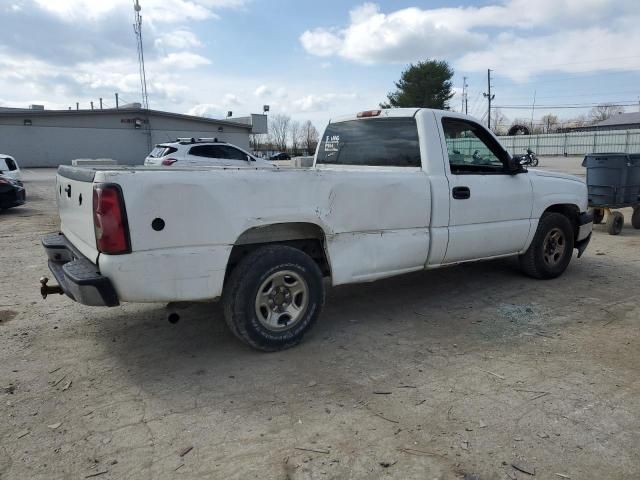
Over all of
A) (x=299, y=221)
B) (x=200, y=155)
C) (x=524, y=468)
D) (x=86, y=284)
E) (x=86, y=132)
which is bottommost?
(x=524, y=468)

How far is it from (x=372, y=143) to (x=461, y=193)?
3.49ft

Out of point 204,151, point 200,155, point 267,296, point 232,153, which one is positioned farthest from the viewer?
point 232,153

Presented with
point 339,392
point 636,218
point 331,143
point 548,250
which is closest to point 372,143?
point 331,143

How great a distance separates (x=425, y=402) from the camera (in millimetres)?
3186

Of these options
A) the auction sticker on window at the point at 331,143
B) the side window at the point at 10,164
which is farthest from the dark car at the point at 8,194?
the auction sticker on window at the point at 331,143

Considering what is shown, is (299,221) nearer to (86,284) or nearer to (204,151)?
(86,284)

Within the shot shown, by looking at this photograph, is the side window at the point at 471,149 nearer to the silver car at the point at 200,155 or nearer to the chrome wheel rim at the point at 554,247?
the chrome wheel rim at the point at 554,247

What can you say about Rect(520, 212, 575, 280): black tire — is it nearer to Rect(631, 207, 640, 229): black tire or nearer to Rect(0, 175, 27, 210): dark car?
Rect(631, 207, 640, 229): black tire

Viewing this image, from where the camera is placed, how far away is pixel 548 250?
19.6 feet

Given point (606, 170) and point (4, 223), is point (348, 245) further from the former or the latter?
point (4, 223)

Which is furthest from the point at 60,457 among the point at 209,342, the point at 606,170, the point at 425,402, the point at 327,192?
the point at 606,170

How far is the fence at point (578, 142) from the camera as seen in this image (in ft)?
126

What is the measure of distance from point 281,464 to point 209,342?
1.76 metres

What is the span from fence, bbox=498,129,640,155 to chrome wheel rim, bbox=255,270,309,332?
3819 centimetres
